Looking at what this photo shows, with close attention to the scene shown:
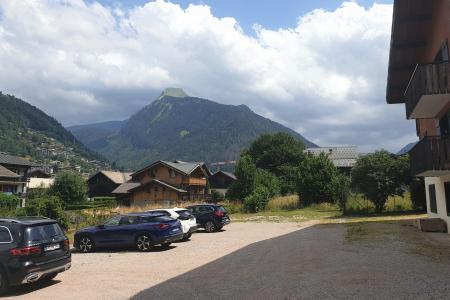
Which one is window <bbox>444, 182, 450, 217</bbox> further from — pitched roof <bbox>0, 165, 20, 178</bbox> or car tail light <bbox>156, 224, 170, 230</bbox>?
pitched roof <bbox>0, 165, 20, 178</bbox>

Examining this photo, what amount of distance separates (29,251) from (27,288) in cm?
114

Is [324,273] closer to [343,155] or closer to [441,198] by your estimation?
[441,198]

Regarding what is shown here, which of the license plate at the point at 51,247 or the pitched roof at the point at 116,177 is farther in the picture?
the pitched roof at the point at 116,177

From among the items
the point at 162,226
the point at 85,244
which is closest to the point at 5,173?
Result: the point at 85,244

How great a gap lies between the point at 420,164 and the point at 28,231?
1392 centimetres

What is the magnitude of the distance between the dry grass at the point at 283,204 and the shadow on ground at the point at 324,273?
968 inches

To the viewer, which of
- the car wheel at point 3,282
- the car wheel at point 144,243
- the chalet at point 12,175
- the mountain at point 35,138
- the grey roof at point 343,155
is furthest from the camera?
the mountain at point 35,138

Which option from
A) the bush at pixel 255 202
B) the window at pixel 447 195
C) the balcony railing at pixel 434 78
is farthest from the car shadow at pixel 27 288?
the bush at pixel 255 202

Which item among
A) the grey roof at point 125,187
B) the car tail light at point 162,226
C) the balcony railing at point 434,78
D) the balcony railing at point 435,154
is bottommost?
the car tail light at point 162,226

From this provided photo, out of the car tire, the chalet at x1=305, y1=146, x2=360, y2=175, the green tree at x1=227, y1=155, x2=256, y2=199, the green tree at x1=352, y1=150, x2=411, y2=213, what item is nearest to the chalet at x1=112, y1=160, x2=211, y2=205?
the green tree at x1=227, y1=155, x2=256, y2=199

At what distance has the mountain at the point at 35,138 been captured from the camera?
152 meters

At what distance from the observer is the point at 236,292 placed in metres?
8.12

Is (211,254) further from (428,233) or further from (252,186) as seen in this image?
(252,186)

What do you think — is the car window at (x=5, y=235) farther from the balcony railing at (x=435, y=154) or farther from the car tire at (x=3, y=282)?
the balcony railing at (x=435, y=154)
